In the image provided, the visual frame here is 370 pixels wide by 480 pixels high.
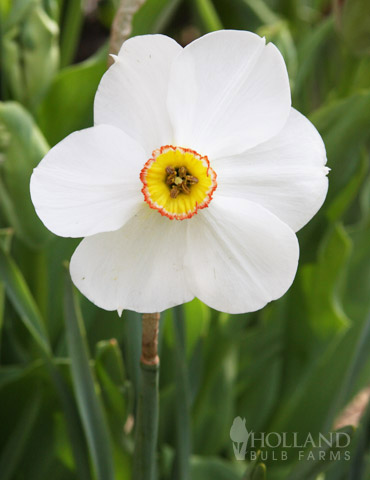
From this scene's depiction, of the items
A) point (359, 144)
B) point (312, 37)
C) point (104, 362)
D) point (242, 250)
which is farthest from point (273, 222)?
point (312, 37)

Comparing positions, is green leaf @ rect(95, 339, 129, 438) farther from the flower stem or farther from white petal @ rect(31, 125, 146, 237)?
white petal @ rect(31, 125, 146, 237)

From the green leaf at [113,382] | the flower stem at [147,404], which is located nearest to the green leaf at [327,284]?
the green leaf at [113,382]

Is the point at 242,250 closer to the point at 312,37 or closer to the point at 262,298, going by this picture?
the point at 262,298

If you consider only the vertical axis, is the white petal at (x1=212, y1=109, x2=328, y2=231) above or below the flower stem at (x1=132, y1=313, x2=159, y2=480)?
above

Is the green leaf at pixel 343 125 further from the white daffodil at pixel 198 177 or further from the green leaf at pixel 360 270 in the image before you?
the white daffodil at pixel 198 177

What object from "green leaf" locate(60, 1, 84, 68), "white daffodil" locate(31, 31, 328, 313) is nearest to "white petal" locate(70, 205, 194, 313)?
"white daffodil" locate(31, 31, 328, 313)

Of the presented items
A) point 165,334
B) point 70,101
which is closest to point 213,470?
point 165,334

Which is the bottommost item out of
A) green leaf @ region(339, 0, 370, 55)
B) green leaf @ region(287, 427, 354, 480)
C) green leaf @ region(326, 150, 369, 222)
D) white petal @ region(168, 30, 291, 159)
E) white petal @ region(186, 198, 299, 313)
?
green leaf @ region(326, 150, 369, 222)
